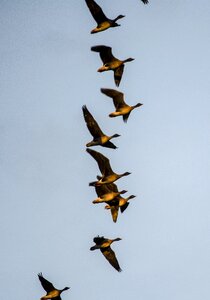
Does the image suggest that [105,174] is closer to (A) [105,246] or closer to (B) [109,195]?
(B) [109,195]

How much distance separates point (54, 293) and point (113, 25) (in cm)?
2204

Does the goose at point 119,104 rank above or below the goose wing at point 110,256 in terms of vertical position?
above

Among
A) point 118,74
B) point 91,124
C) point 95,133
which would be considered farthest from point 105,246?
point 118,74

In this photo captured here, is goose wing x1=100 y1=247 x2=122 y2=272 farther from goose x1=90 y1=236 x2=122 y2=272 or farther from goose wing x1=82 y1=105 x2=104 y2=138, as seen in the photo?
goose wing x1=82 y1=105 x2=104 y2=138

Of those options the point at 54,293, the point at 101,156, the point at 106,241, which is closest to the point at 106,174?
the point at 101,156

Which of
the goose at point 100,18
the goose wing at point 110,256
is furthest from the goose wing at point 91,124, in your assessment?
the goose wing at point 110,256

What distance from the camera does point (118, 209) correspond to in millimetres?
68812

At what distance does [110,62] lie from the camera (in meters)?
63.2

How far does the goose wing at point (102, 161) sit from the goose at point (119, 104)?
3.03 m

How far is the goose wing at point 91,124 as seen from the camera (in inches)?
2478

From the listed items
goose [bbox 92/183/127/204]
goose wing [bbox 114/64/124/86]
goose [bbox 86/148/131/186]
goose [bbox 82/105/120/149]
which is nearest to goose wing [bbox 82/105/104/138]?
goose [bbox 82/105/120/149]

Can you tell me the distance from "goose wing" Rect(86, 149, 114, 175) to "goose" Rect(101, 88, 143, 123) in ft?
9.93

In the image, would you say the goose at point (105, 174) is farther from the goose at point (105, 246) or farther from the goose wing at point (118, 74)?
the goose wing at point (118, 74)

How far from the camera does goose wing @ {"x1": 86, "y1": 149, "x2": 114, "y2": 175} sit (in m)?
64.1
